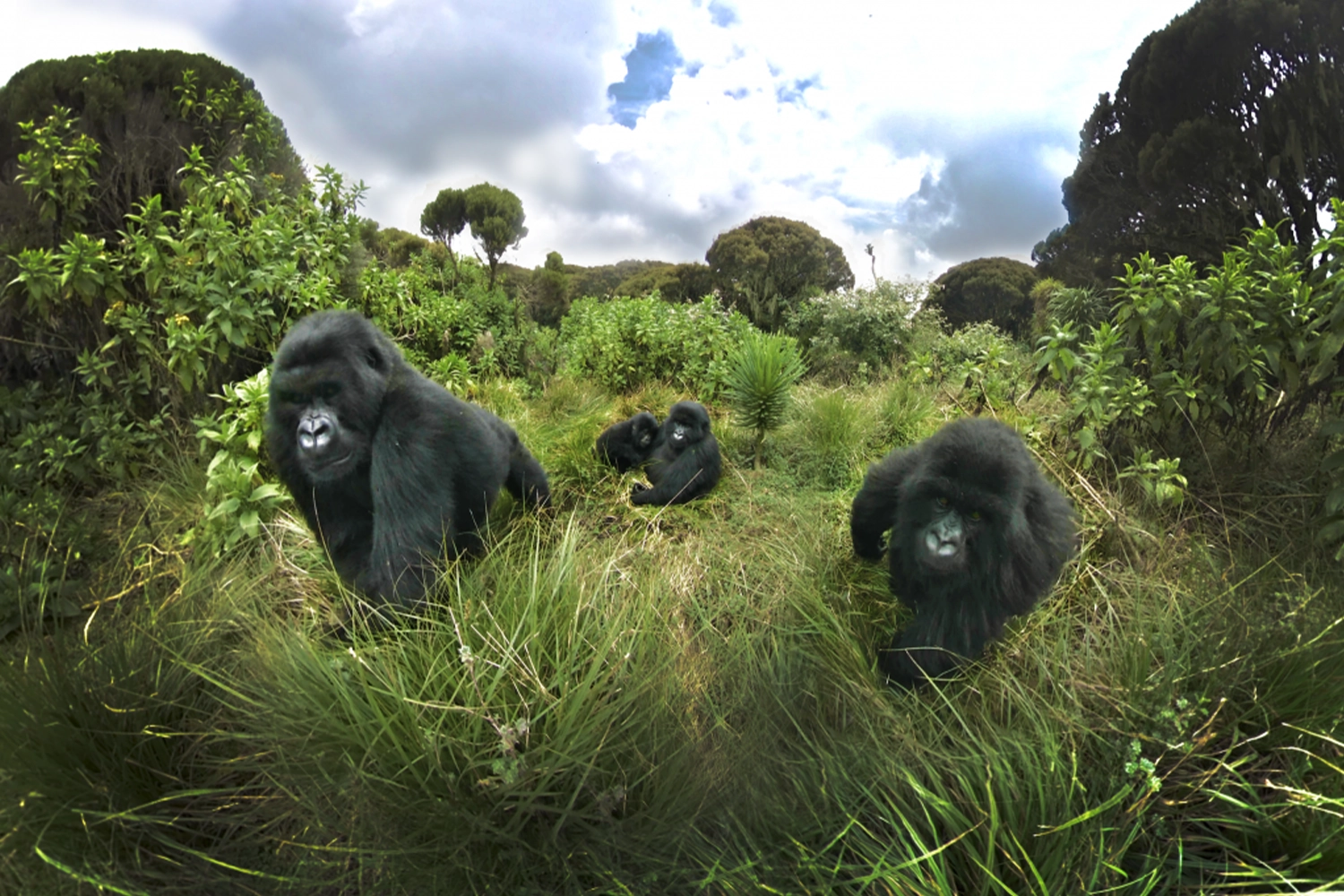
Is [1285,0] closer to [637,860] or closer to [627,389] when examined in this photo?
[627,389]

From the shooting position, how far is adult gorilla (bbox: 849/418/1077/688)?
77.4 inches

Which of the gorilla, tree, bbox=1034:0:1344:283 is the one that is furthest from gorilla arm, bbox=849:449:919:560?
tree, bbox=1034:0:1344:283

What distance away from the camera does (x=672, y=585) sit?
268 cm

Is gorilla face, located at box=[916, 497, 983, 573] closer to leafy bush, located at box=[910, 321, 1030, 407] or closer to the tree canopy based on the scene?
leafy bush, located at box=[910, 321, 1030, 407]

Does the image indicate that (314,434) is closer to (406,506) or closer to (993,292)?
(406,506)

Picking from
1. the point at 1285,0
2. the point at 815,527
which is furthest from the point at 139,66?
the point at 1285,0

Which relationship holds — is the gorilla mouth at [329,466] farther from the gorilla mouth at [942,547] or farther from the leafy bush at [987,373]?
the leafy bush at [987,373]

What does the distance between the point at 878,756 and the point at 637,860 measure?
2.57ft

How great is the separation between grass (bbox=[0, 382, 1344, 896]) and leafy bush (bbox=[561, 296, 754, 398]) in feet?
10.1

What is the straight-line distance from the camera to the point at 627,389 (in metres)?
5.66

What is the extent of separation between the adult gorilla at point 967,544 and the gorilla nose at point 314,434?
2.02 m

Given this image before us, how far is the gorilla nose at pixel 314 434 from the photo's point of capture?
84.8 inches

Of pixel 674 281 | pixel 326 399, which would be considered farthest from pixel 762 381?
pixel 674 281

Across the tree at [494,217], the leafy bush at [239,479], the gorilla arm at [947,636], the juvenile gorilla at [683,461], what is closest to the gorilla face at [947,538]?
the gorilla arm at [947,636]
